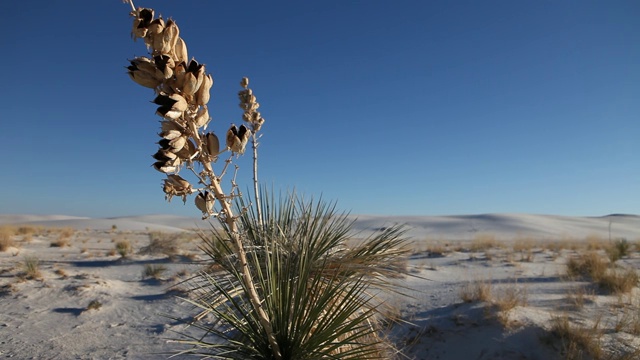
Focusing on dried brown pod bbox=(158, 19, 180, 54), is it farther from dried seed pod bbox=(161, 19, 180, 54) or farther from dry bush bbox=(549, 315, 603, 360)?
dry bush bbox=(549, 315, 603, 360)

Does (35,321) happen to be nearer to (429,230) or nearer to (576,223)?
(429,230)

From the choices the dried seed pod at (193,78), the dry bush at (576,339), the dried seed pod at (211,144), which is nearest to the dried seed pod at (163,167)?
the dried seed pod at (211,144)

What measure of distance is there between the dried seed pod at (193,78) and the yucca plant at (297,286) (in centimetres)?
69

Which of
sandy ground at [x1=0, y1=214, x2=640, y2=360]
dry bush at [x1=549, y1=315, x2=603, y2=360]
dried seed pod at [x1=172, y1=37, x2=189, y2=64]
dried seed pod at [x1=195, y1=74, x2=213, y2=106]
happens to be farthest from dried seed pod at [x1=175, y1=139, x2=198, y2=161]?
dry bush at [x1=549, y1=315, x2=603, y2=360]

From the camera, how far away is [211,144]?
4.43 ft

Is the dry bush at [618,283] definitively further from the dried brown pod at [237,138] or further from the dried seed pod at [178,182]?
the dried seed pod at [178,182]

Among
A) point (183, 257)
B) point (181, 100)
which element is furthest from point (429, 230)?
point (181, 100)

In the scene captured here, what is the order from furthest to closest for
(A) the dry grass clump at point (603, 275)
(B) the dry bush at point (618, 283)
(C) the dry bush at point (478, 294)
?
(A) the dry grass clump at point (603, 275), (B) the dry bush at point (618, 283), (C) the dry bush at point (478, 294)

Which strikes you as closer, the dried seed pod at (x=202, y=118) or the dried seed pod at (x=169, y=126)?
the dried seed pod at (x=169, y=126)

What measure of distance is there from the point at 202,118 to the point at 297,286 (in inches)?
34.2

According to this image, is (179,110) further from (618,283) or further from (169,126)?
(618,283)

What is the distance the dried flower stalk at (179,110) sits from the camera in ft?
4.05

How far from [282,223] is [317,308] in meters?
1.31

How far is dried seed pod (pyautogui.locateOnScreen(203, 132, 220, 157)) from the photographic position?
4.42 ft
